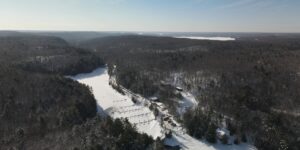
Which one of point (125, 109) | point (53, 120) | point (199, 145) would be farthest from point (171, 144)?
point (53, 120)

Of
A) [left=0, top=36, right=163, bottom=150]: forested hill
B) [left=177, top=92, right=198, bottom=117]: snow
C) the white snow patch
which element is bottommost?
the white snow patch

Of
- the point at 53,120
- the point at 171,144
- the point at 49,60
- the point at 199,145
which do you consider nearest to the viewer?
the point at 171,144

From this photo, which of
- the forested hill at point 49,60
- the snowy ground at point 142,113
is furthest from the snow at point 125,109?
the forested hill at point 49,60

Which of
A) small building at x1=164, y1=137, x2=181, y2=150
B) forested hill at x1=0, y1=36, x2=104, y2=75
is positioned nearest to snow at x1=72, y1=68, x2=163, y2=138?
small building at x1=164, y1=137, x2=181, y2=150

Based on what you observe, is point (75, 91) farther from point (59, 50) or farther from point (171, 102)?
point (59, 50)

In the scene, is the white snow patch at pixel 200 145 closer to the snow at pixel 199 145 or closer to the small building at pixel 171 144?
the snow at pixel 199 145

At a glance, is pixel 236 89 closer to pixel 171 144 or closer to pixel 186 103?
pixel 186 103

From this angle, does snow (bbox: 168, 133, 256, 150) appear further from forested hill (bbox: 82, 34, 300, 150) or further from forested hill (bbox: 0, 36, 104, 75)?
forested hill (bbox: 0, 36, 104, 75)
